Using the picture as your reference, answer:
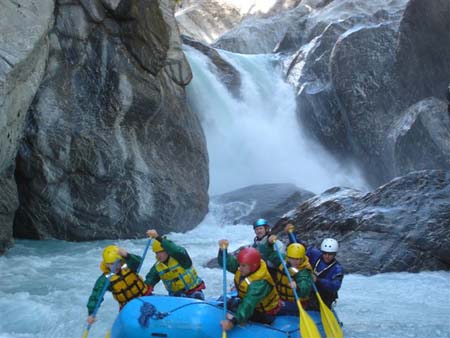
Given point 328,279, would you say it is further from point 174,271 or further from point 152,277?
point 152,277

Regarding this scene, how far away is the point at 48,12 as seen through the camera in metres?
12.3

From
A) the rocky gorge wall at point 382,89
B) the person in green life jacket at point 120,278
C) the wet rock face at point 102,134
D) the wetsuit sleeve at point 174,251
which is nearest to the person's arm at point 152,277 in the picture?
the person in green life jacket at point 120,278

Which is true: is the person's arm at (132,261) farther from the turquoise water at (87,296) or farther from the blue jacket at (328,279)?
the blue jacket at (328,279)

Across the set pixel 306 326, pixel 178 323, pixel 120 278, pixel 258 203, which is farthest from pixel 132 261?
pixel 258 203

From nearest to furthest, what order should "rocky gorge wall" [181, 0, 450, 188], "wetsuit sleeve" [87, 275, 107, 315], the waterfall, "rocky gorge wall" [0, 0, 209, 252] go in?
1. "wetsuit sleeve" [87, 275, 107, 315]
2. "rocky gorge wall" [0, 0, 209, 252]
3. "rocky gorge wall" [181, 0, 450, 188]
4. the waterfall

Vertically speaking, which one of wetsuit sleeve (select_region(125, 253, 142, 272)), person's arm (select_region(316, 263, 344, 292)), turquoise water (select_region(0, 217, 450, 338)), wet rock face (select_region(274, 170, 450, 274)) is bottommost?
turquoise water (select_region(0, 217, 450, 338))

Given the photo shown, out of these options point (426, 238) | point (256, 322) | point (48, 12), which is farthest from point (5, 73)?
point (426, 238)

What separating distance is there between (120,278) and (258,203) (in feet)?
39.8

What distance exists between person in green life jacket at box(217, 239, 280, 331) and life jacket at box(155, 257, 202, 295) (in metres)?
0.81

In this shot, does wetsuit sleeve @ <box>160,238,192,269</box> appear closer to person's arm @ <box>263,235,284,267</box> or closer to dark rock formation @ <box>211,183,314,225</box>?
person's arm @ <box>263,235,284,267</box>

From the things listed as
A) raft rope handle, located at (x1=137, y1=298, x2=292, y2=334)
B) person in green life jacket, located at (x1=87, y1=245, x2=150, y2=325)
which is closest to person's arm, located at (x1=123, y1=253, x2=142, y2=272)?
person in green life jacket, located at (x1=87, y1=245, x2=150, y2=325)

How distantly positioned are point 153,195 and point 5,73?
20.4 feet

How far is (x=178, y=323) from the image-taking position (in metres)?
5.38

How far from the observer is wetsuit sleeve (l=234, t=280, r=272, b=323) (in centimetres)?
536
